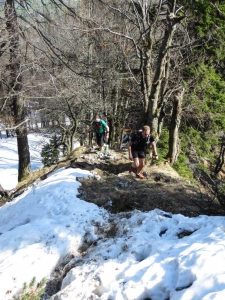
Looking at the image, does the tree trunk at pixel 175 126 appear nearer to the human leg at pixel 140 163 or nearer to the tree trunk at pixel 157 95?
the tree trunk at pixel 157 95

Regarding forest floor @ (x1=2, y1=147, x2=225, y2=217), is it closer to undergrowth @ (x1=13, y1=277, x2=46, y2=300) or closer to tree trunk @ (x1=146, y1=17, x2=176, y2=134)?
A: tree trunk @ (x1=146, y1=17, x2=176, y2=134)

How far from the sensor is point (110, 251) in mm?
4051

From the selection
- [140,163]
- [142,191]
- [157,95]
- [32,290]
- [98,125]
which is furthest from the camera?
[98,125]

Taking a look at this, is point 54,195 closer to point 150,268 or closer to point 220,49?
point 150,268

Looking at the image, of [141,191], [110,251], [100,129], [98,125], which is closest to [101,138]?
[100,129]

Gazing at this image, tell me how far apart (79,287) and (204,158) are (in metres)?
13.6

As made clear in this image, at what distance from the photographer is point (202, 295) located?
263 cm

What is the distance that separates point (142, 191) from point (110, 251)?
280cm

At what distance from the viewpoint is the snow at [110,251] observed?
3051mm

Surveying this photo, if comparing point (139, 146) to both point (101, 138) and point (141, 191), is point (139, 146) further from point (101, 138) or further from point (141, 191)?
point (101, 138)

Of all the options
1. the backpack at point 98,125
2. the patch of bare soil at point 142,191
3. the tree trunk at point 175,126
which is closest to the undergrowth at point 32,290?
the patch of bare soil at point 142,191

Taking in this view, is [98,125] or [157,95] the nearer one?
[157,95]

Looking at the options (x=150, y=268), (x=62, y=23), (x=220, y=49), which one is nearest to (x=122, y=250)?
(x=150, y=268)

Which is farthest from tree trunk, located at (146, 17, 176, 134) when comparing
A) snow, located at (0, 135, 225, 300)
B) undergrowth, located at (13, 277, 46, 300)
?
undergrowth, located at (13, 277, 46, 300)
